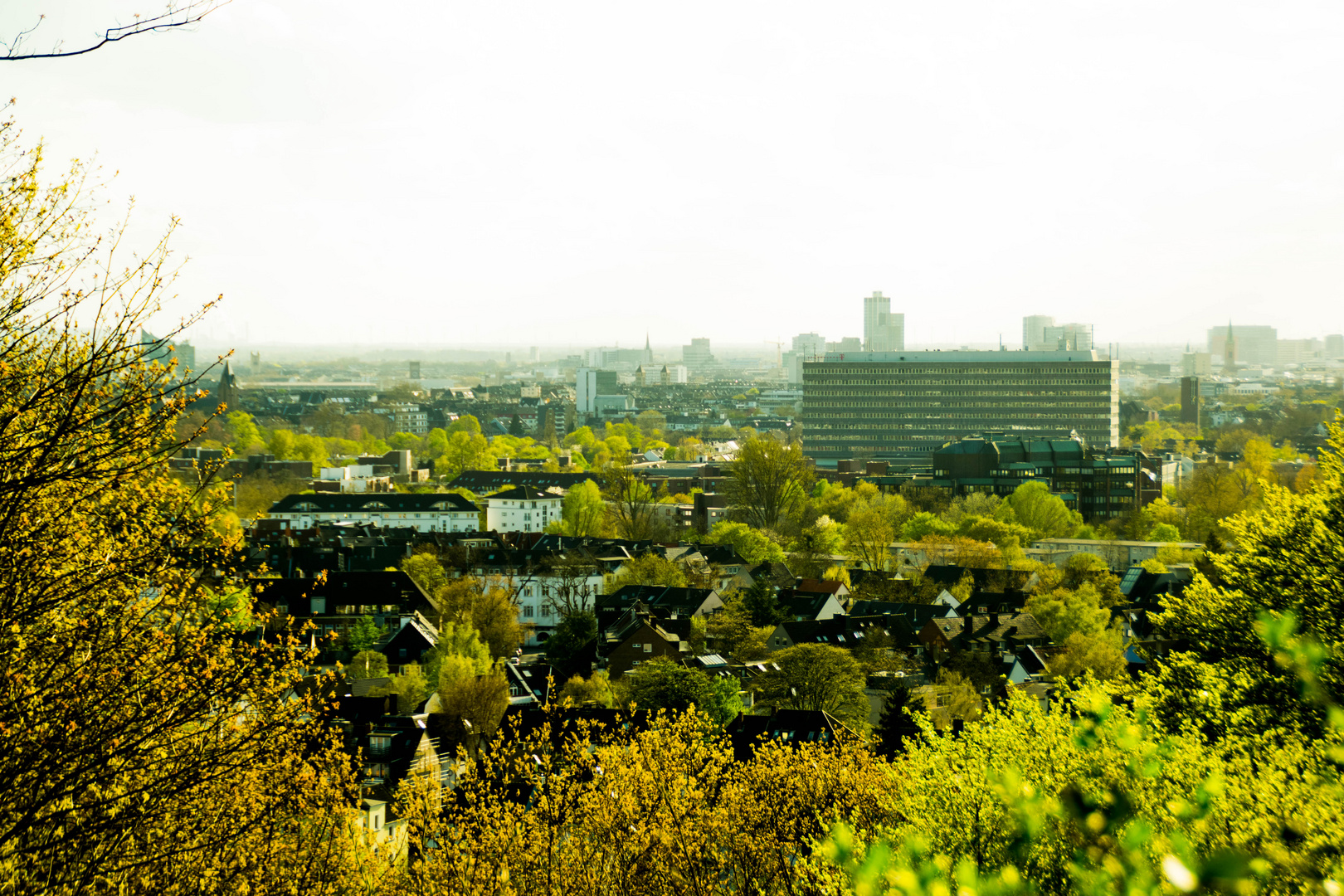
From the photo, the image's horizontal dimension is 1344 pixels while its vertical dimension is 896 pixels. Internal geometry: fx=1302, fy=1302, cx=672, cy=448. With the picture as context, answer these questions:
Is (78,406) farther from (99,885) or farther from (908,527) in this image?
(908,527)

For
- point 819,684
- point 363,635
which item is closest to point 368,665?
point 363,635

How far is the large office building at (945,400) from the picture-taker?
335ft

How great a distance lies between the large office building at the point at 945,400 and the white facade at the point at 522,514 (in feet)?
110

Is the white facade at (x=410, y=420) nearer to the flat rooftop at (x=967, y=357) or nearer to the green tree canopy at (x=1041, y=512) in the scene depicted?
the flat rooftop at (x=967, y=357)

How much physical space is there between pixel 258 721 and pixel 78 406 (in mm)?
2224

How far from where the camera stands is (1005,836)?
10766 millimetres

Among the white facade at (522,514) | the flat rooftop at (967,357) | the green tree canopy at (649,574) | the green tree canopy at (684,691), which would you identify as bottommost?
the white facade at (522,514)

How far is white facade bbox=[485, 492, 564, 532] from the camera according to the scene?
73.1 m

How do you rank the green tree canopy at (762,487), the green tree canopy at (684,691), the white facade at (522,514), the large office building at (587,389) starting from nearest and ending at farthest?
1. the green tree canopy at (684,691)
2. the green tree canopy at (762,487)
3. the white facade at (522,514)
4. the large office building at (587,389)

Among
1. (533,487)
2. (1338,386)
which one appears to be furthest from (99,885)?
(1338,386)

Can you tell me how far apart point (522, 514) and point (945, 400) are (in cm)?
4272

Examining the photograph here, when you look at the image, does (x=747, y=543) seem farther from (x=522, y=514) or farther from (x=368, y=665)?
(x=368, y=665)

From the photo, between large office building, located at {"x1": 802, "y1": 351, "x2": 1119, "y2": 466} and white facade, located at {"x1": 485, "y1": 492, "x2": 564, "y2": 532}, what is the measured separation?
3348 centimetres

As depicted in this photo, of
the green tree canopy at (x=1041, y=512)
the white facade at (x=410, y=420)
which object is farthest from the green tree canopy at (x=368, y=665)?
the white facade at (x=410, y=420)
